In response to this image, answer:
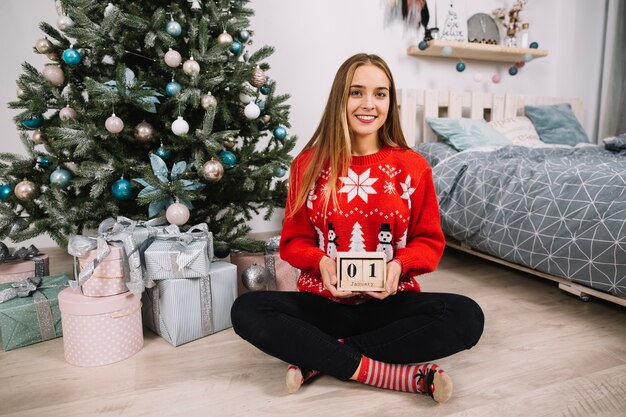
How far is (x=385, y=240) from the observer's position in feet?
3.65

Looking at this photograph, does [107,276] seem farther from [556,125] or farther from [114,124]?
[556,125]

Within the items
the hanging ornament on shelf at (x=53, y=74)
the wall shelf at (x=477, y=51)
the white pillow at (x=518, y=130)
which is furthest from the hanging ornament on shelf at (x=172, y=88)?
the white pillow at (x=518, y=130)

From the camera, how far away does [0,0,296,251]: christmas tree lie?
4.39ft

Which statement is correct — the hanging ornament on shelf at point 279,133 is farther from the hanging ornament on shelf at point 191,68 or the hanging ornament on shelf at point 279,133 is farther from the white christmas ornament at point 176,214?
the white christmas ornament at point 176,214

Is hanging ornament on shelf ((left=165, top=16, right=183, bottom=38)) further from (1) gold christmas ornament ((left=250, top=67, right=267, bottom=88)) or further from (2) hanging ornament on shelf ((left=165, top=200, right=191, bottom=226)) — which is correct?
(2) hanging ornament on shelf ((left=165, top=200, right=191, bottom=226))

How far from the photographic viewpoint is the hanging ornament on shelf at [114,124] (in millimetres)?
1312

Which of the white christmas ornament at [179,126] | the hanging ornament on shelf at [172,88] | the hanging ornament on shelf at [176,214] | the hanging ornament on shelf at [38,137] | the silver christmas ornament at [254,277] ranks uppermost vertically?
the hanging ornament on shelf at [172,88]

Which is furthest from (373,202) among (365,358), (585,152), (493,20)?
(493,20)

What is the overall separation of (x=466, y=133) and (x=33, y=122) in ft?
6.51

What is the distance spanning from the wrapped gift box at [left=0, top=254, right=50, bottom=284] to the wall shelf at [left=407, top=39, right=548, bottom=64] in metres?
2.25

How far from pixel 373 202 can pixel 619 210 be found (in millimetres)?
842

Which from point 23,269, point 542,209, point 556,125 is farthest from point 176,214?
point 556,125

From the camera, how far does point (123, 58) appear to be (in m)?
1.49

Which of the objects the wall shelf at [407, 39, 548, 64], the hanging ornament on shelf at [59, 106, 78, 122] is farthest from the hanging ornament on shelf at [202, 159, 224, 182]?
the wall shelf at [407, 39, 548, 64]
